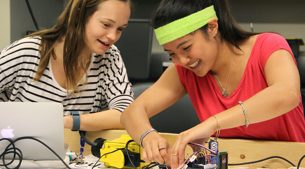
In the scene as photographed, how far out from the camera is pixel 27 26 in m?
2.58

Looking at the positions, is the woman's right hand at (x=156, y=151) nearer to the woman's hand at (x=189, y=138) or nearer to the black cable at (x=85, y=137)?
the woman's hand at (x=189, y=138)

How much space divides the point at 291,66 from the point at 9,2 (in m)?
1.74

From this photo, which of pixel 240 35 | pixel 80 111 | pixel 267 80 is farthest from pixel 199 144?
pixel 80 111

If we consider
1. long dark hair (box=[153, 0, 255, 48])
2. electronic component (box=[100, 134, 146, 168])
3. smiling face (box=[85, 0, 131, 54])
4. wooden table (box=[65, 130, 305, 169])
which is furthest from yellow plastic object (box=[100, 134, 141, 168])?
smiling face (box=[85, 0, 131, 54])

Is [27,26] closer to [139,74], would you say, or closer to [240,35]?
[139,74]

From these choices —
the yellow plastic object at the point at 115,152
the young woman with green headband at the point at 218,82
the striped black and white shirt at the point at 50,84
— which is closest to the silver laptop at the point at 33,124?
the yellow plastic object at the point at 115,152

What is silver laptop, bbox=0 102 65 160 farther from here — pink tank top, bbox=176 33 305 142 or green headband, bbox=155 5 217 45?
pink tank top, bbox=176 33 305 142

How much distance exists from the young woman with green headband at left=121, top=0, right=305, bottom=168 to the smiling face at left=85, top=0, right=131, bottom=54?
0.26m

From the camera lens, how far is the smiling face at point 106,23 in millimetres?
1478

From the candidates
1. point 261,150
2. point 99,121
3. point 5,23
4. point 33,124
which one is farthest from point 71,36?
point 5,23

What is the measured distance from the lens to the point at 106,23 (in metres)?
1.48

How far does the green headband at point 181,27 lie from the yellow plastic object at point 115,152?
313mm

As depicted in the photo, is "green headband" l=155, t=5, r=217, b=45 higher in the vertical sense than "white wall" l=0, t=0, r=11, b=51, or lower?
lower

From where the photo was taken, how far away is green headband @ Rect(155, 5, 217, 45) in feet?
3.78
